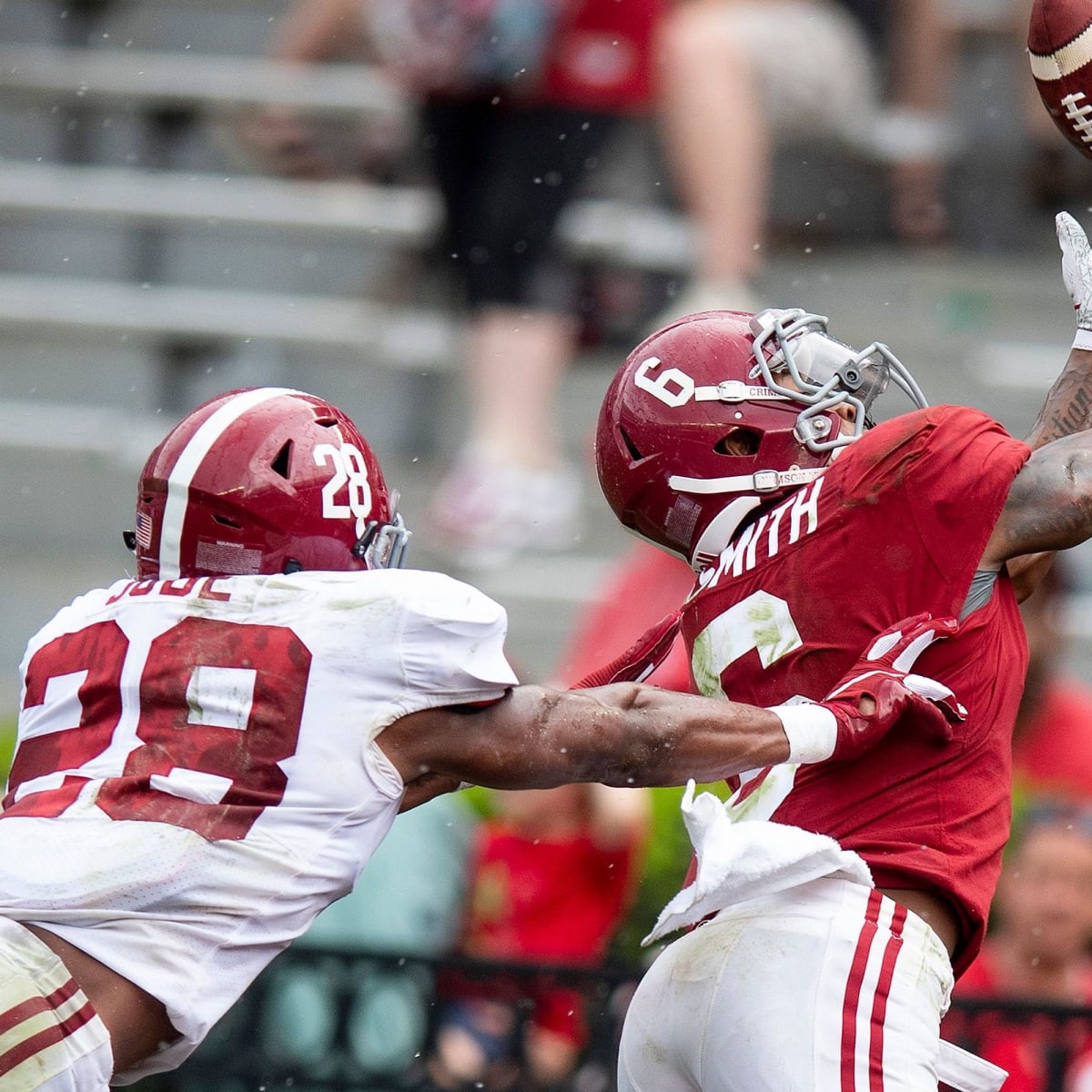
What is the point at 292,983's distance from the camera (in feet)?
16.2

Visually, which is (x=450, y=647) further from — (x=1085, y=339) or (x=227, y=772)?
(x=1085, y=339)

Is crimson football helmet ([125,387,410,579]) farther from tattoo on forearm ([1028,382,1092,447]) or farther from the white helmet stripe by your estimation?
tattoo on forearm ([1028,382,1092,447])

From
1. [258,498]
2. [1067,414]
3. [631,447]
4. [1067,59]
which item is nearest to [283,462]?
[258,498]

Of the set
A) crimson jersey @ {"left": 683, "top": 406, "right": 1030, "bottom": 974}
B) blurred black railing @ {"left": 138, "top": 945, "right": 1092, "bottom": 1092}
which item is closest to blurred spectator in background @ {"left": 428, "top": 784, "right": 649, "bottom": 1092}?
blurred black railing @ {"left": 138, "top": 945, "right": 1092, "bottom": 1092}

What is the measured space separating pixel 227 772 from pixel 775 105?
588cm

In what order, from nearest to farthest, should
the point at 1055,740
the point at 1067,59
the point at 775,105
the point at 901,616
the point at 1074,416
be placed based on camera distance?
1. the point at 901,616
2. the point at 1074,416
3. the point at 1067,59
4. the point at 1055,740
5. the point at 775,105

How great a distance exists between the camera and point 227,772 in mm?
2963

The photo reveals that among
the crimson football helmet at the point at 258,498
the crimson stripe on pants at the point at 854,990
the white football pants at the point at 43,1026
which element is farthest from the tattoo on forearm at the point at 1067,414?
the white football pants at the point at 43,1026

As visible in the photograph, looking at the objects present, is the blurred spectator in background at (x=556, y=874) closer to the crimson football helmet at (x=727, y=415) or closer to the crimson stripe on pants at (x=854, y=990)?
the crimson football helmet at (x=727, y=415)

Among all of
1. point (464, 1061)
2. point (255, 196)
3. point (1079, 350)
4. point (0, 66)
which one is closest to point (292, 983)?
point (464, 1061)

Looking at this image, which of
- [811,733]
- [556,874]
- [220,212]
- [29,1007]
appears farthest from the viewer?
[220,212]

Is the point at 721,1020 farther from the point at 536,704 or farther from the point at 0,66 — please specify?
the point at 0,66

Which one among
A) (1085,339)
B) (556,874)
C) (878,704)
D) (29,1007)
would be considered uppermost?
(1085,339)

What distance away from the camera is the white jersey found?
9.59 feet
